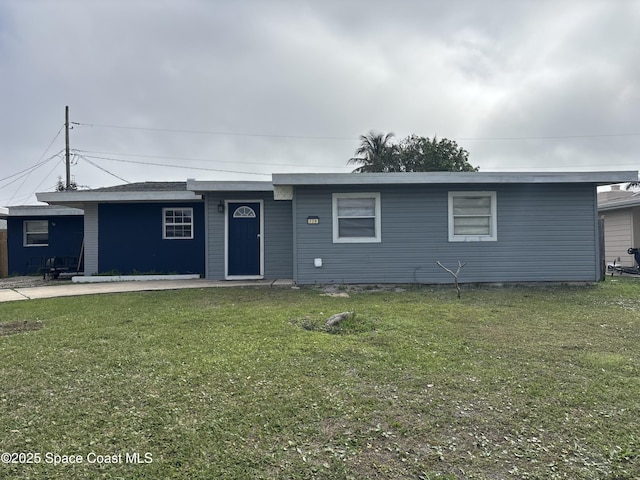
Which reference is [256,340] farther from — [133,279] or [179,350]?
[133,279]

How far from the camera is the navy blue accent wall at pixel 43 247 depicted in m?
14.4

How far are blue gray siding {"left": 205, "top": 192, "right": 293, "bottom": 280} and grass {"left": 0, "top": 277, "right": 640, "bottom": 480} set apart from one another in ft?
16.0

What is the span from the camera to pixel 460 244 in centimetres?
929

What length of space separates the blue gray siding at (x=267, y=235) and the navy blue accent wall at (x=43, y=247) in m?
6.74

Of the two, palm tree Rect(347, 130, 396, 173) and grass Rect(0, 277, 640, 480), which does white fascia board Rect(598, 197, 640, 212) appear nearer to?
grass Rect(0, 277, 640, 480)

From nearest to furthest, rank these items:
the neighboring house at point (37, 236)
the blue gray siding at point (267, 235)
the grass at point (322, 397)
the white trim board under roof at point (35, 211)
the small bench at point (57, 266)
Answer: the grass at point (322, 397)
the blue gray siding at point (267, 235)
the small bench at point (57, 266)
the white trim board under roof at point (35, 211)
the neighboring house at point (37, 236)

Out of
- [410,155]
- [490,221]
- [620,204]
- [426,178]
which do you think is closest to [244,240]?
[426,178]

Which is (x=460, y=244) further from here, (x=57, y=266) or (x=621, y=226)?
(x=57, y=266)

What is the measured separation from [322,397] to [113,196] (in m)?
10.4

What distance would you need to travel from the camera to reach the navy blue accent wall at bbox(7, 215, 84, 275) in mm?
→ 14422

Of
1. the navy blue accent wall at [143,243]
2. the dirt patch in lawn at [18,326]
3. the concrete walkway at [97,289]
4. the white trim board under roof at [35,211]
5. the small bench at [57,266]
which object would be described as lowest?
the dirt patch in lawn at [18,326]

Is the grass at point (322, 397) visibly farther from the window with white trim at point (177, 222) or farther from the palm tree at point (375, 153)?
the palm tree at point (375, 153)

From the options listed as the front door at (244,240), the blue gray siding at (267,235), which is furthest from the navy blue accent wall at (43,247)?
the front door at (244,240)

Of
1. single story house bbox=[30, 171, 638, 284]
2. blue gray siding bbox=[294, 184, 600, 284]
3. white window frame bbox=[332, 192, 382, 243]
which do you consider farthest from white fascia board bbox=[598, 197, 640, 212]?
white window frame bbox=[332, 192, 382, 243]
